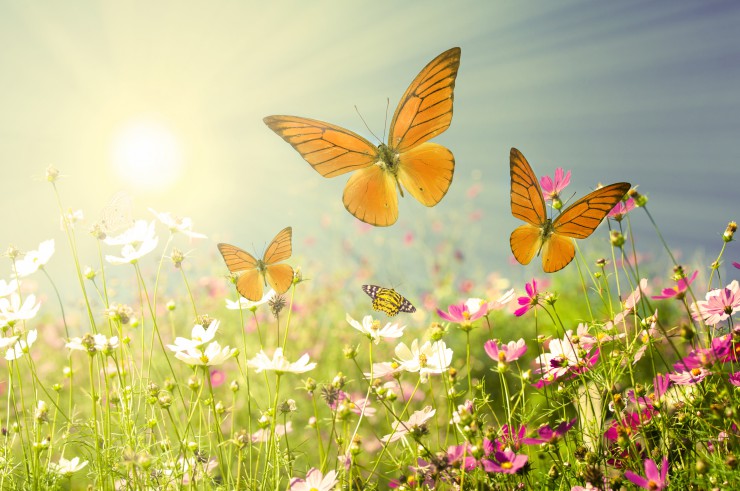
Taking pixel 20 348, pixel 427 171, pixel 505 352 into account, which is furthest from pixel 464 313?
pixel 20 348

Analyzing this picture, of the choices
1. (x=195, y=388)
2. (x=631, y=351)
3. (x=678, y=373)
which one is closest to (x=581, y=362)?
(x=631, y=351)

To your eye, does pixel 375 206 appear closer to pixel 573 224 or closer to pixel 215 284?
pixel 573 224

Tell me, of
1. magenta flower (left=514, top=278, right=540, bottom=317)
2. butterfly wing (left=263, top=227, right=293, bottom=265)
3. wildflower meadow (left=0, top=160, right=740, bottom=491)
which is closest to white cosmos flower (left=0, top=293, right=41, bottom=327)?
wildflower meadow (left=0, top=160, right=740, bottom=491)

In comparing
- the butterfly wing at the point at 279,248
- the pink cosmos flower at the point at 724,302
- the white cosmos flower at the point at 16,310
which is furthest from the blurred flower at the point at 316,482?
the pink cosmos flower at the point at 724,302

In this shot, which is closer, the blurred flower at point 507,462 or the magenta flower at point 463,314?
the blurred flower at point 507,462

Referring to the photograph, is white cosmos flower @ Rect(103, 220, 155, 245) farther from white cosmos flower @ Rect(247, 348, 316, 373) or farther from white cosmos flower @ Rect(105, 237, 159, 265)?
white cosmos flower @ Rect(247, 348, 316, 373)

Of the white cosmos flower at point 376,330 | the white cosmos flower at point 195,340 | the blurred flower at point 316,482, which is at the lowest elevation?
the blurred flower at point 316,482

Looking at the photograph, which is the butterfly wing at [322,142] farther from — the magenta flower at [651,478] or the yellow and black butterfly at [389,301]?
the magenta flower at [651,478]

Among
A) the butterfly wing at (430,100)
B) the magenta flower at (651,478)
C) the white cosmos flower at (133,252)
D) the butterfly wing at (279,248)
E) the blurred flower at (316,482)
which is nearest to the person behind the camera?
the magenta flower at (651,478)

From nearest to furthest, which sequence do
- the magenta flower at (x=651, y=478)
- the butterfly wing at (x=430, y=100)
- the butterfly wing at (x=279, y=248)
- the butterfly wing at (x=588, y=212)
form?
the magenta flower at (x=651, y=478), the butterfly wing at (x=588, y=212), the butterfly wing at (x=430, y=100), the butterfly wing at (x=279, y=248)
